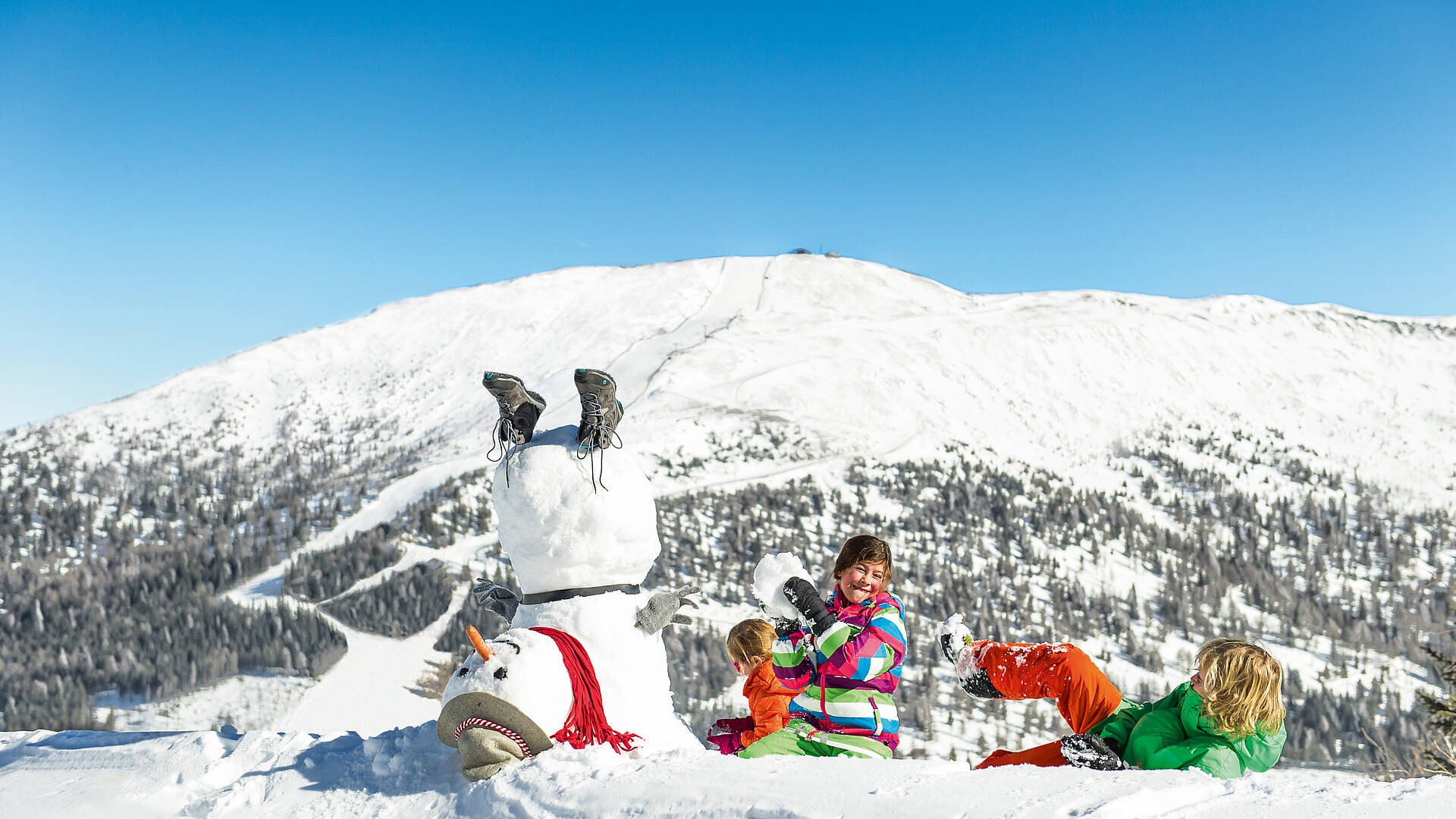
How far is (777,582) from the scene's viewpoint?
4.40 meters

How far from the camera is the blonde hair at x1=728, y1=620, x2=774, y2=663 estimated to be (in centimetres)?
448

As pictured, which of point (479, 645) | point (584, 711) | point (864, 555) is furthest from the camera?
point (864, 555)

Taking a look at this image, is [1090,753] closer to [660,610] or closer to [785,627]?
[785,627]

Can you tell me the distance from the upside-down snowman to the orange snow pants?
1457 millimetres

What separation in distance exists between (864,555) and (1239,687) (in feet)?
5.49

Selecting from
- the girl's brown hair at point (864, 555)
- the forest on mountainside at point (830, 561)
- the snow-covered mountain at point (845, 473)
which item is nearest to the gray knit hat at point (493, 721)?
the girl's brown hair at point (864, 555)

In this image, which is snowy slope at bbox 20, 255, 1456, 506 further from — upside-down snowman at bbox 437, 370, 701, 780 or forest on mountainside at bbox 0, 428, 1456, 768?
upside-down snowman at bbox 437, 370, 701, 780

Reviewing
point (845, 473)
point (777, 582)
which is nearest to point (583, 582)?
point (777, 582)

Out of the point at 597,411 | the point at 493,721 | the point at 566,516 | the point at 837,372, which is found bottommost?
the point at 493,721

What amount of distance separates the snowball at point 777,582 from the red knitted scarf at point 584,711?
92 cm

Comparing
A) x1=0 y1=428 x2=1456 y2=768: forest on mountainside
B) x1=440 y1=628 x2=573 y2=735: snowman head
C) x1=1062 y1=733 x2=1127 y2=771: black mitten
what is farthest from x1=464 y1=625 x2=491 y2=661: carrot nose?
x1=0 y1=428 x2=1456 y2=768: forest on mountainside

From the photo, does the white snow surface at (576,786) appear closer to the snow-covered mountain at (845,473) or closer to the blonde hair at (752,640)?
the blonde hair at (752,640)

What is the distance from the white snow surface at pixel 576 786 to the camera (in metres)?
2.38

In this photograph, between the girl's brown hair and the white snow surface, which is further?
the girl's brown hair
